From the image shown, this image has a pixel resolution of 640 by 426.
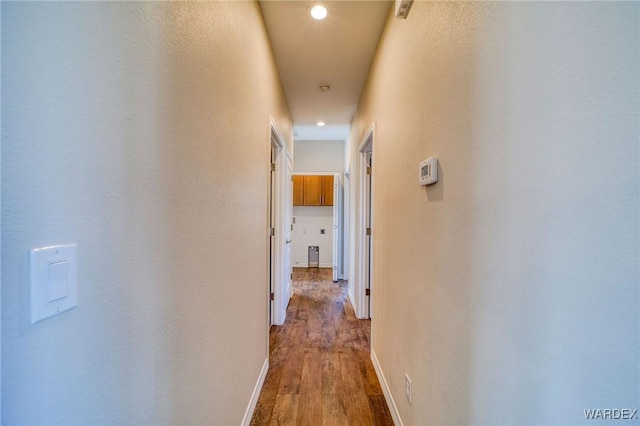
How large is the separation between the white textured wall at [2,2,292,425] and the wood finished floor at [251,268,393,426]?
0.69m

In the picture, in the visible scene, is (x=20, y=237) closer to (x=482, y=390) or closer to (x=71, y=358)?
(x=71, y=358)

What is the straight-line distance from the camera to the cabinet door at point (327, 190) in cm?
576

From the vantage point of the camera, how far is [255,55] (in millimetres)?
1775

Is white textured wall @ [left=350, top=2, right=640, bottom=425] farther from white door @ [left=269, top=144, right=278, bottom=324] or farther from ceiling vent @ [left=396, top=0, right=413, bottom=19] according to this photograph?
white door @ [left=269, top=144, right=278, bottom=324]

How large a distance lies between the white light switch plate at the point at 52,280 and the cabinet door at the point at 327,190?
5.32 meters

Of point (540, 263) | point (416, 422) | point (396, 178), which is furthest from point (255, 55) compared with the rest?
point (416, 422)

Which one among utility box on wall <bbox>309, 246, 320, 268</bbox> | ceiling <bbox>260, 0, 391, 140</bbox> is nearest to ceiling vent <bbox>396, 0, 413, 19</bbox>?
ceiling <bbox>260, 0, 391, 140</bbox>

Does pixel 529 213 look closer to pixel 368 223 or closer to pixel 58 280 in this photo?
pixel 58 280

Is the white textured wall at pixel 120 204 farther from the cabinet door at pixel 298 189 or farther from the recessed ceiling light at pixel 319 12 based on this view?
the cabinet door at pixel 298 189

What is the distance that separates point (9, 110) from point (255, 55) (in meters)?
1.61

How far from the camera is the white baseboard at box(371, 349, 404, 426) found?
1.61 m

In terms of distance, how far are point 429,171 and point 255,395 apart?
175 centimetres

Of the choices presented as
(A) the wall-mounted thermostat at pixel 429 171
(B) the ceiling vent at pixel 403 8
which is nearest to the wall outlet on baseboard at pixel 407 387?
(A) the wall-mounted thermostat at pixel 429 171

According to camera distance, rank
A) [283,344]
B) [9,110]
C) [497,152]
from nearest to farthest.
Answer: [9,110] → [497,152] → [283,344]
